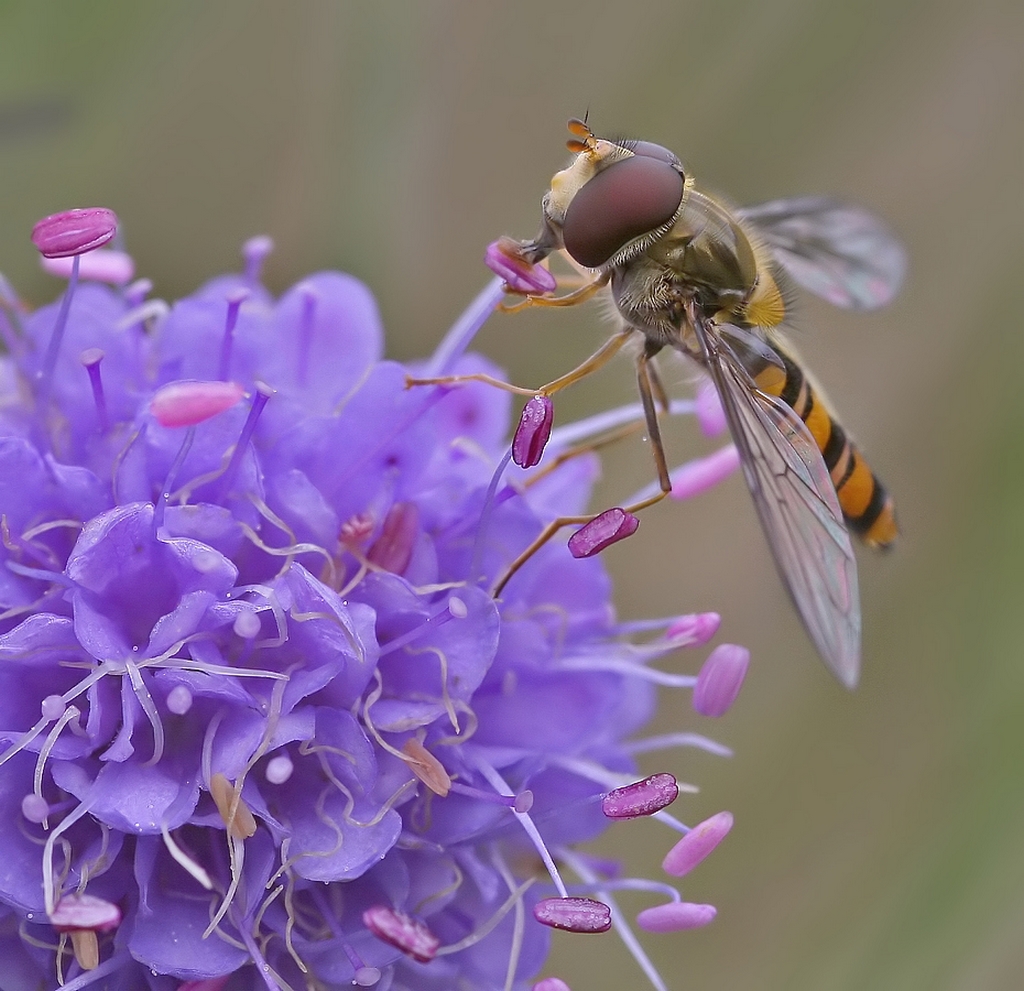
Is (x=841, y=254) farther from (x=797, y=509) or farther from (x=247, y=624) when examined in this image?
(x=247, y=624)

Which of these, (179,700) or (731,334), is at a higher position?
(731,334)

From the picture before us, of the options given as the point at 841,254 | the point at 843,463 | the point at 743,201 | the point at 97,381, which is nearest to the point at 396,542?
the point at 97,381

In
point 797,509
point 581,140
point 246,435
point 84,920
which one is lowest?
point 84,920

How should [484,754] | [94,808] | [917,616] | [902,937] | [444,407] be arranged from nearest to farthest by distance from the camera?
1. [94,808]
2. [484,754]
3. [444,407]
4. [902,937]
5. [917,616]

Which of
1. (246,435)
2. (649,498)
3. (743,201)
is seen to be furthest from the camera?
(743,201)

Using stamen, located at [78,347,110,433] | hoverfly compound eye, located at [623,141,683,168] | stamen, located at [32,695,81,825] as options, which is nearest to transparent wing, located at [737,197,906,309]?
hoverfly compound eye, located at [623,141,683,168]

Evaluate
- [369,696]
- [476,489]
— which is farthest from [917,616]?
[369,696]

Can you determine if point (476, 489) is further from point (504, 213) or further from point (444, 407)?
point (504, 213)

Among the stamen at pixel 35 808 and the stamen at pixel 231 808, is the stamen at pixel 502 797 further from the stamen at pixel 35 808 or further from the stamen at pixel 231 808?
the stamen at pixel 35 808
